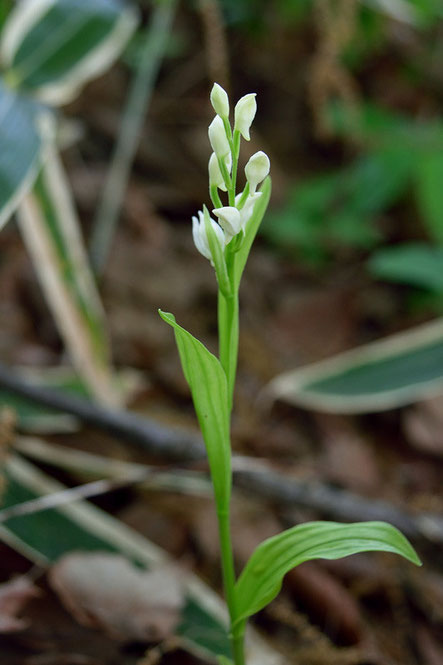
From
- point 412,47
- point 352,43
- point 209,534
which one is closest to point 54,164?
point 209,534

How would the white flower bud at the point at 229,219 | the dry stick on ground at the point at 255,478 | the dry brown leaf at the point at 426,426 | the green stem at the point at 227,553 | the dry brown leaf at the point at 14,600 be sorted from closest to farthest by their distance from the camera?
the white flower bud at the point at 229,219
the green stem at the point at 227,553
the dry brown leaf at the point at 14,600
the dry stick on ground at the point at 255,478
the dry brown leaf at the point at 426,426

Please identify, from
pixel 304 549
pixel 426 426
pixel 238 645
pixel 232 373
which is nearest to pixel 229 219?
pixel 232 373

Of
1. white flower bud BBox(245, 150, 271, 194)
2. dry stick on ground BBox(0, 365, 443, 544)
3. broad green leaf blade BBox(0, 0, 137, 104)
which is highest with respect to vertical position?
broad green leaf blade BBox(0, 0, 137, 104)

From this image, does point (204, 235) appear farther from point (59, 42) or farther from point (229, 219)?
point (59, 42)

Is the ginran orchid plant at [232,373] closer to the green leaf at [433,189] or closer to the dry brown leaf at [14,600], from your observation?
the dry brown leaf at [14,600]

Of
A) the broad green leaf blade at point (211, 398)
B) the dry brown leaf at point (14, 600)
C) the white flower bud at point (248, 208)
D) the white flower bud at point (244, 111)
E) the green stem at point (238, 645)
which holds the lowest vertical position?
the dry brown leaf at point (14, 600)

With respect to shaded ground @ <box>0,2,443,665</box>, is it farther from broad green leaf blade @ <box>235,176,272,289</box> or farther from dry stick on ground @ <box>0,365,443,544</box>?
broad green leaf blade @ <box>235,176,272,289</box>

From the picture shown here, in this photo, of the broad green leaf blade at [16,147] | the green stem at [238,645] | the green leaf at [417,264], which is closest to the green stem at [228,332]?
the green stem at [238,645]

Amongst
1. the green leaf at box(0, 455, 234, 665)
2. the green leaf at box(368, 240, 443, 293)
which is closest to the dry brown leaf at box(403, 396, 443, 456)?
the green leaf at box(368, 240, 443, 293)
